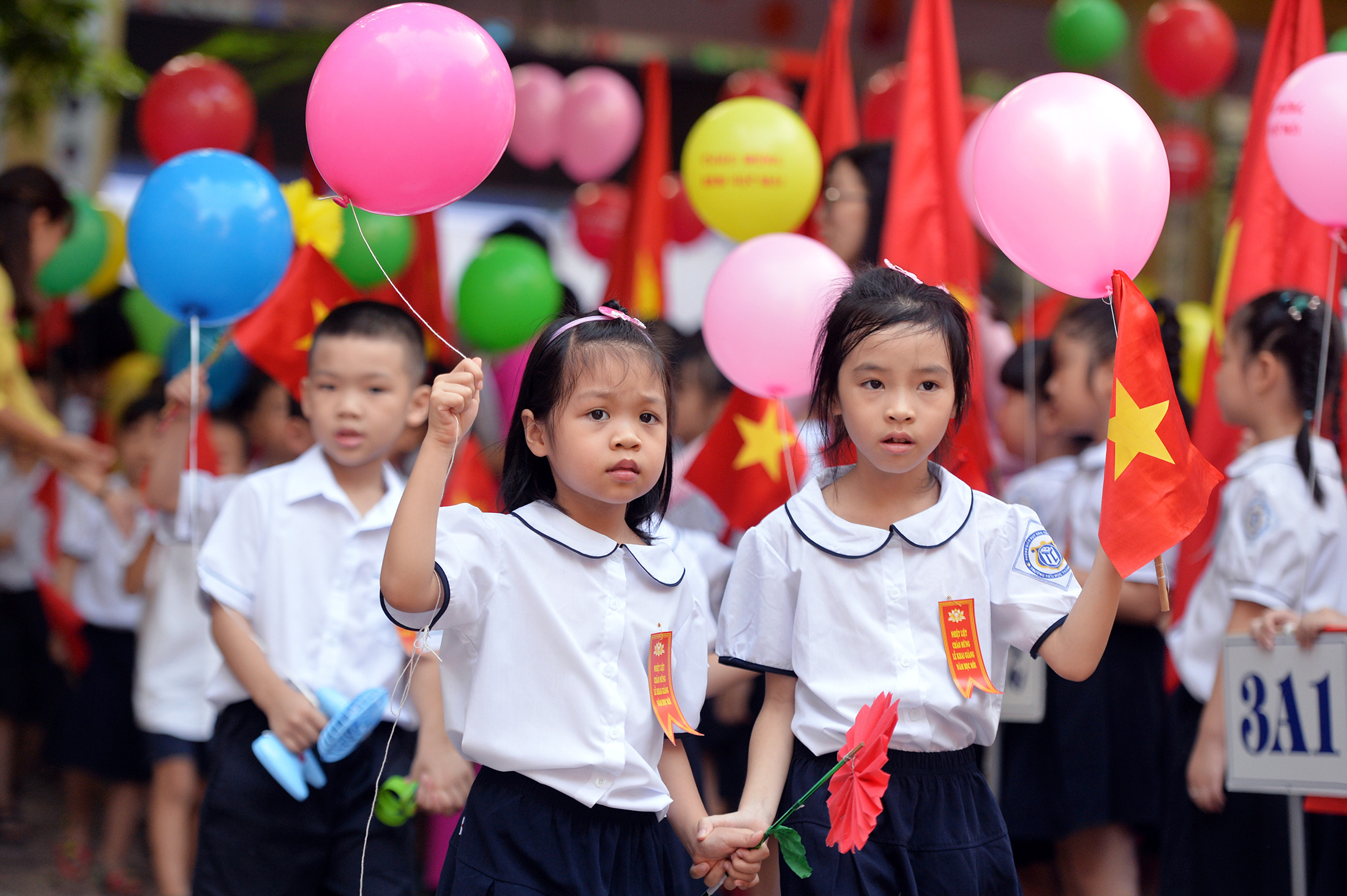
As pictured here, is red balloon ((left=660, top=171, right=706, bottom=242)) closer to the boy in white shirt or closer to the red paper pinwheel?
the boy in white shirt

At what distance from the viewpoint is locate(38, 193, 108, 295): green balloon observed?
4547mm

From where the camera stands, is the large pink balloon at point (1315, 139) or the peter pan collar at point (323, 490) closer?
the peter pan collar at point (323, 490)

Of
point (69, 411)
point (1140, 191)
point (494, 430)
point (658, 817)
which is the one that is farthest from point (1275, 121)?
point (69, 411)

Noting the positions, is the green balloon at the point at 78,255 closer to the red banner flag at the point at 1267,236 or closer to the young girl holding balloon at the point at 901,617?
the young girl holding balloon at the point at 901,617

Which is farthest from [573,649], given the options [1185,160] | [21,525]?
[1185,160]

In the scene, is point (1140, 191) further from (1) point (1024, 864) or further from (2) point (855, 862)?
(1) point (1024, 864)

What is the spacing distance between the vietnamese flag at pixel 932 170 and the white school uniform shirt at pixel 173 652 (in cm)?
202

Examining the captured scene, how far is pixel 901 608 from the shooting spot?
202 centimetres

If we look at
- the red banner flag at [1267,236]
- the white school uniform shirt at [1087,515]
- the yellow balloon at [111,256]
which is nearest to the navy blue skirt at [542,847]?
the white school uniform shirt at [1087,515]

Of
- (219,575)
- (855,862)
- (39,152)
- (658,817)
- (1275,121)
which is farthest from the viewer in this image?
(39,152)

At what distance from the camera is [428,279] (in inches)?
183

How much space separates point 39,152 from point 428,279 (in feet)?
7.95

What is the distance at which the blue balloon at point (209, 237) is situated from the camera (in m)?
2.85

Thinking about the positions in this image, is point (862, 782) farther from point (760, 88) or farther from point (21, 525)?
point (760, 88)
